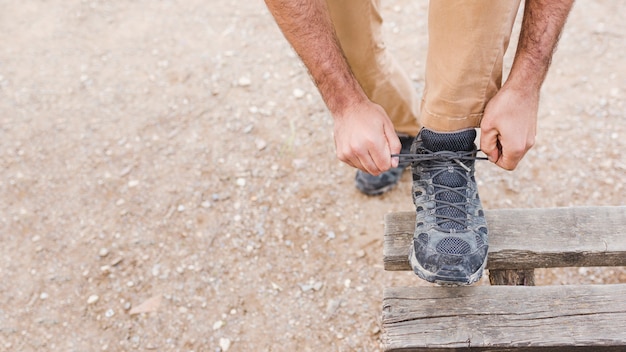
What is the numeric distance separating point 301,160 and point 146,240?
0.75 metres

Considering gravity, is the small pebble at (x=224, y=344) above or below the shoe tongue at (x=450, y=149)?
below

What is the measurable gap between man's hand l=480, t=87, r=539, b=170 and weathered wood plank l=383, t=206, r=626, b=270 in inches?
8.2

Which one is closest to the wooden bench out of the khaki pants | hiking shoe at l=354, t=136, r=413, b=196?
the khaki pants

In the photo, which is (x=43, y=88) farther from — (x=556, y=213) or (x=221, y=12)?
(x=556, y=213)

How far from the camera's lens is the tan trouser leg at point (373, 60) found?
1.87m

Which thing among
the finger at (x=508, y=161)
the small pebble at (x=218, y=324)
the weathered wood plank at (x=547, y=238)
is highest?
the finger at (x=508, y=161)

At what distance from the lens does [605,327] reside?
1.41 meters

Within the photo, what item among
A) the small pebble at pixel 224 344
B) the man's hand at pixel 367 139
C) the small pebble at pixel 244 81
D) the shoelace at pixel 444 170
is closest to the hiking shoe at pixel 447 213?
the shoelace at pixel 444 170

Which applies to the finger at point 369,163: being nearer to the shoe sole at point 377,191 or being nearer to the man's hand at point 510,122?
the man's hand at point 510,122

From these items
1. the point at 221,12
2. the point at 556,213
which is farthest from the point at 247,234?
the point at 221,12

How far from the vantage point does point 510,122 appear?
4.89 ft

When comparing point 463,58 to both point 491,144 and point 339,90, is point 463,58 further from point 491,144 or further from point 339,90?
point 339,90

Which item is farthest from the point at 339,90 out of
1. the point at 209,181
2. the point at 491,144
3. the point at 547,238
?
the point at 209,181

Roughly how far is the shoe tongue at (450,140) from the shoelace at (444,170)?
0.6 inches
